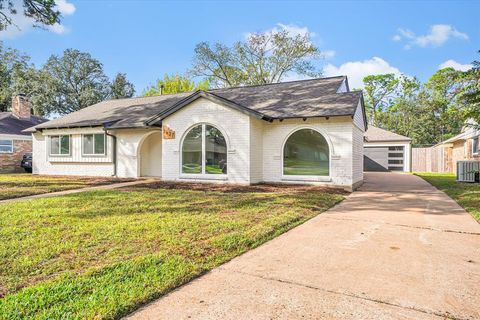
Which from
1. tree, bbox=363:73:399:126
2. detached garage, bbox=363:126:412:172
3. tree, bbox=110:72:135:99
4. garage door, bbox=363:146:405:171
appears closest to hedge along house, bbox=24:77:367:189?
detached garage, bbox=363:126:412:172

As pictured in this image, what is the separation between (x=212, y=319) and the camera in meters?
2.27

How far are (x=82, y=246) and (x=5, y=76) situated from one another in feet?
136

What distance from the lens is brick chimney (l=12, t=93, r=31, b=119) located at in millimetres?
23469

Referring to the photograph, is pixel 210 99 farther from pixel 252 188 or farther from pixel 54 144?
pixel 54 144

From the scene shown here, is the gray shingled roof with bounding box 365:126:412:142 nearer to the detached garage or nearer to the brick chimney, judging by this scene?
the detached garage

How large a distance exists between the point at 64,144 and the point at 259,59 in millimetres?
21798

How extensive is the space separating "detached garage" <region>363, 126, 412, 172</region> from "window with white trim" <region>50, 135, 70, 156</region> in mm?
21158

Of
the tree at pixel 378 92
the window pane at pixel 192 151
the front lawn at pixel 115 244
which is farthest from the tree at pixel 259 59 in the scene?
the front lawn at pixel 115 244

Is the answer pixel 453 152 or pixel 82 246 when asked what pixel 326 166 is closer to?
pixel 82 246

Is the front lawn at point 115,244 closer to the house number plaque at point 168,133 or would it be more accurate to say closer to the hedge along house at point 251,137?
the hedge along house at point 251,137

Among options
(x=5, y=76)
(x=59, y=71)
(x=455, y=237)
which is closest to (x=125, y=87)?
(x=59, y=71)

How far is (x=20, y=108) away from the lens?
23.5 meters

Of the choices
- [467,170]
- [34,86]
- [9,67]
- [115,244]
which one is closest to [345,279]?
[115,244]

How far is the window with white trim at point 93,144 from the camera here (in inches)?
589
